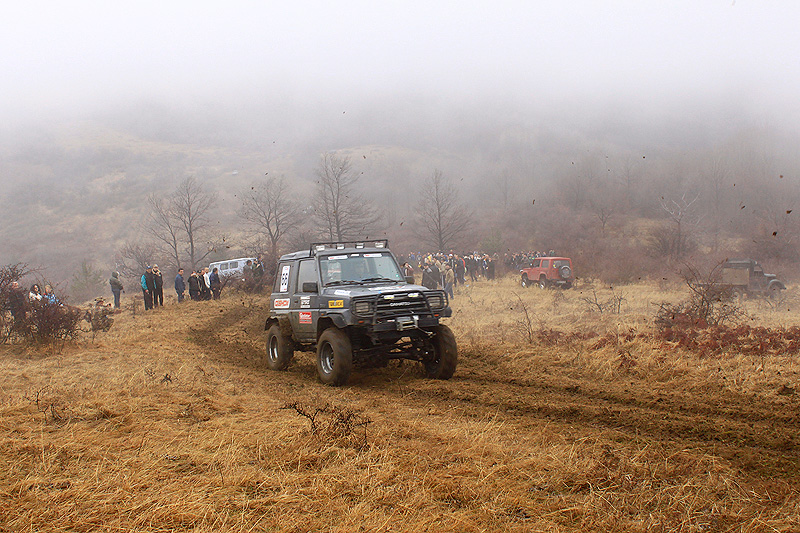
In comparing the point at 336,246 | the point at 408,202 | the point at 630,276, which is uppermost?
the point at 408,202

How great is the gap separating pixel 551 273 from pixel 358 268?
1994 cm

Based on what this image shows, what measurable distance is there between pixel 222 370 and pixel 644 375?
718 cm

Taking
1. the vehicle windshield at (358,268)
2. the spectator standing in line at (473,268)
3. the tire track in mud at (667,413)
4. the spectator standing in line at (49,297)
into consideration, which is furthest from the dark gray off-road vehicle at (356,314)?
the spectator standing in line at (473,268)

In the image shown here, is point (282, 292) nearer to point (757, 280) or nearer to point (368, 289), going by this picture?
point (368, 289)

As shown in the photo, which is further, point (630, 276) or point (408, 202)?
point (408, 202)

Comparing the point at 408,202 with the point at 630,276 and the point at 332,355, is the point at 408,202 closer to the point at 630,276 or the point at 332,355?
the point at 630,276

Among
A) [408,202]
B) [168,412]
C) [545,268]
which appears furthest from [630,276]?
[408,202]

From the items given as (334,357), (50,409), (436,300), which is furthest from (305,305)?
(50,409)

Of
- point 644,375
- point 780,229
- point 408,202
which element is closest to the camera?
point 644,375

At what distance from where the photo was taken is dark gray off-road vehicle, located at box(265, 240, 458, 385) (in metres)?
8.34

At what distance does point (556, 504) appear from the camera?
3834 mm

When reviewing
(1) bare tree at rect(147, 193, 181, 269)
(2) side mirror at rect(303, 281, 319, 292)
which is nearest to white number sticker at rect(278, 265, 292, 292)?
(2) side mirror at rect(303, 281, 319, 292)

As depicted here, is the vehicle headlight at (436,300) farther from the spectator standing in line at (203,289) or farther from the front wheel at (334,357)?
the spectator standing in line at (203,289)

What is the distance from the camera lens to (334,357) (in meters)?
8.34
